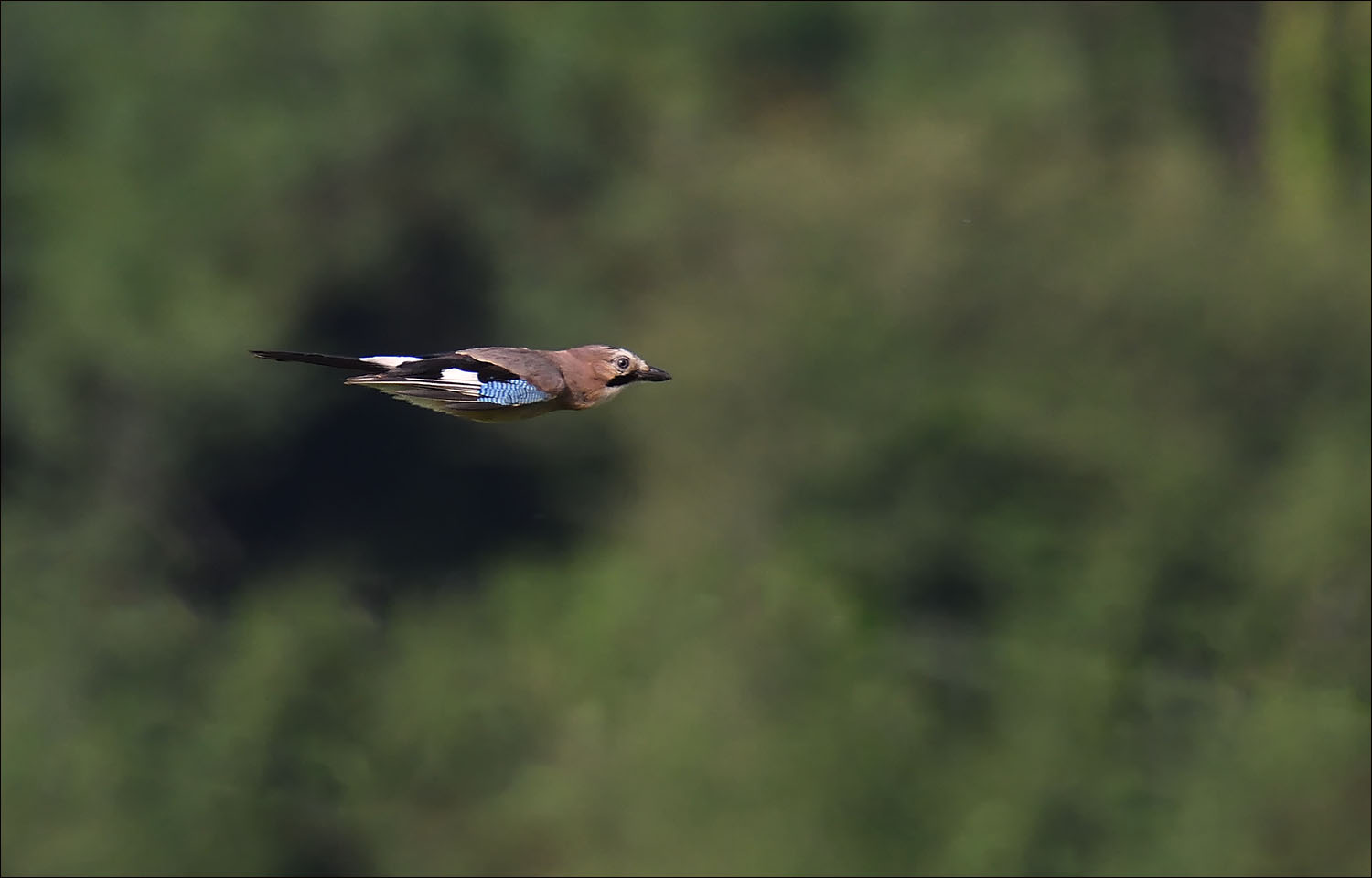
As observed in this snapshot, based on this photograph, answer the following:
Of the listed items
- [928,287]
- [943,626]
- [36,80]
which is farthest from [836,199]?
[36,80]

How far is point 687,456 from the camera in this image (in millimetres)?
41188

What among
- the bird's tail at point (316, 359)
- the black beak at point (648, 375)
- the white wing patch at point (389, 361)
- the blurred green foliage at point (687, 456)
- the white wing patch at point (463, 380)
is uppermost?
the bird's tail at point (316, 359)

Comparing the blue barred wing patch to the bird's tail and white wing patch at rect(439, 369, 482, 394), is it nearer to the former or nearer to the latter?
white wing patch at rect(439, 369, 482, 394)

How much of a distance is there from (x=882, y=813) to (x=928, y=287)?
9.82 meters

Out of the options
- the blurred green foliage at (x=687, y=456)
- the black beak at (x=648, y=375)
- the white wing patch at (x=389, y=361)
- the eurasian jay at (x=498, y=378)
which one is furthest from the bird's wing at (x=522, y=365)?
the blurred green foliage at (x=687, y=456)

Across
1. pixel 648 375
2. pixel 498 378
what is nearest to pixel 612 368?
pixel 648 375

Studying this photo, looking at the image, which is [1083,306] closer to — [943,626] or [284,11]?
[943,626]

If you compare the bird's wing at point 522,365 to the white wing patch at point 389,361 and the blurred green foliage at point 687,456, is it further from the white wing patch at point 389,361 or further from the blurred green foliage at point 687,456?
the blurred green foliage at point 687,456

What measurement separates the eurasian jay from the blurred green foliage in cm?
2398

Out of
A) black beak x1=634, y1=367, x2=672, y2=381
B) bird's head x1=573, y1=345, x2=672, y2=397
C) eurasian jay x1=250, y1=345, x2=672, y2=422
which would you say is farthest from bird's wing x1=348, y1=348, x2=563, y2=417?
black beak x1=634, y1=367, x2=672, y2=381

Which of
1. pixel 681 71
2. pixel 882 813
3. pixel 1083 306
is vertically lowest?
pixel 882 813

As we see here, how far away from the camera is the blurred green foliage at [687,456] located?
3556cm

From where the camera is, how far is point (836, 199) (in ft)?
136

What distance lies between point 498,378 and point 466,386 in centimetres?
18
